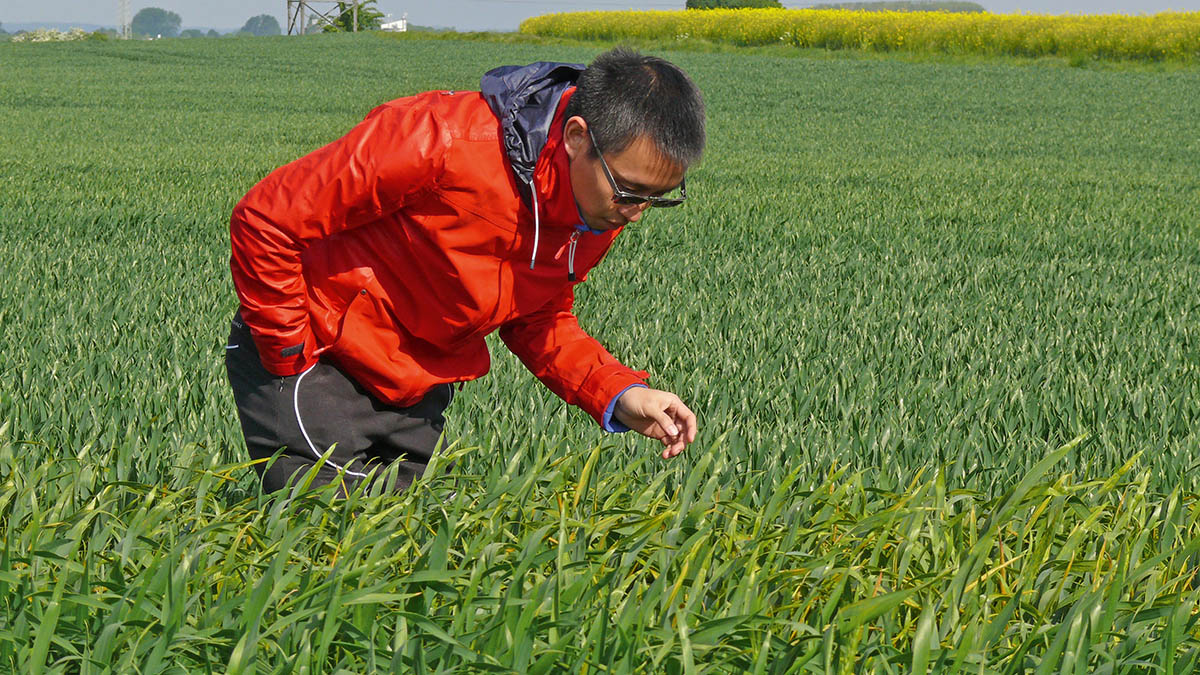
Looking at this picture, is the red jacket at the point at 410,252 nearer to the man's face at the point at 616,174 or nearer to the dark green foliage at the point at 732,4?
the man's face at the point at 616,174

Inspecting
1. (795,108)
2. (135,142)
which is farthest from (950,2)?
(135,142)

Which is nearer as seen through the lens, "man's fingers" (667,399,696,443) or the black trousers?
"man's fingers" (667,399,696,443)

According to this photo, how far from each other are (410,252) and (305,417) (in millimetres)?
440

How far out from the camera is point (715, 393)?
386 cm

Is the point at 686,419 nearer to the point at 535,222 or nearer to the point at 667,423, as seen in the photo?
the point at 667,423

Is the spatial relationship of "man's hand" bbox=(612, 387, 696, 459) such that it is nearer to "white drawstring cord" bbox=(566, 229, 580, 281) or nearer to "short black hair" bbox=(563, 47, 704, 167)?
"white drawstring cord" bbox=(566, 229, 580, 281)

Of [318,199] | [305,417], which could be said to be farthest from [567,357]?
[318,199]

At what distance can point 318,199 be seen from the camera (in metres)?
2.24

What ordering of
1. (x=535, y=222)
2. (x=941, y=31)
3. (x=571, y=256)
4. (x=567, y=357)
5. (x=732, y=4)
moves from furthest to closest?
(x=732, y=4)
(x=941, y=31)
(x=567, y=357)
(x=571, y=256)
(x=535, y=222)

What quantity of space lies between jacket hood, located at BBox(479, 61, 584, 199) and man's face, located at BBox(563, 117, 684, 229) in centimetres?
6

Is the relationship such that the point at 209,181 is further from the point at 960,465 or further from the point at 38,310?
the point at 960,465

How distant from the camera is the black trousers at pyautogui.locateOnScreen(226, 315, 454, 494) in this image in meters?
2.55

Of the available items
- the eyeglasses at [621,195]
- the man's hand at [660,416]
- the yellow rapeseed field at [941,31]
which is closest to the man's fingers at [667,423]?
the man's hand at [660,416]

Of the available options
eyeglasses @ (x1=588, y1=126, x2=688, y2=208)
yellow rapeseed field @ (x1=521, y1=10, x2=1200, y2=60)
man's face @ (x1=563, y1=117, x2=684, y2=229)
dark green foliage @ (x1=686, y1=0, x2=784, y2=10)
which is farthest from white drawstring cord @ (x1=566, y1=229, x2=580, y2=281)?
dark green foliage @ (x1=686, y1=0, x2=784, y2=10)
